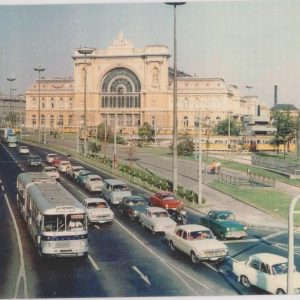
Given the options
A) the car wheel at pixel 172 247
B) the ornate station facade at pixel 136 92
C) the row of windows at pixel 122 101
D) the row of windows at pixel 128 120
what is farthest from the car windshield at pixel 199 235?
the row of windows at pixel 122 101

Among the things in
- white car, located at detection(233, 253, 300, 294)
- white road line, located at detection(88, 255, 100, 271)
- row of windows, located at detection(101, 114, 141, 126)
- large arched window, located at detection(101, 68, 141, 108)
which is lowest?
white road line, located at detection(88, 255, 100, 271)

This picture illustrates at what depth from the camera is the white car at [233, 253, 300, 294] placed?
1795 centimetres

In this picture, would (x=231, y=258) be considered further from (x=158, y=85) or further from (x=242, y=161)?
(x=158, y=85)

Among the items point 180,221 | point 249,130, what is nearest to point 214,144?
point 249,130

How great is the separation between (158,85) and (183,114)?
381 inches

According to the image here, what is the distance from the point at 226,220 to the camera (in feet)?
Answer: 91.6

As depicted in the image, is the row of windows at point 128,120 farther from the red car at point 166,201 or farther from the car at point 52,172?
the red car at point 166,201

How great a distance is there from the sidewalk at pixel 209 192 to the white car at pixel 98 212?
6963mm

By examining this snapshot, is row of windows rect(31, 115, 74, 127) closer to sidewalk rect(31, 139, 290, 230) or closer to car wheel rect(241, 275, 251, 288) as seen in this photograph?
sidewalk rect(31, 139, 290, 230)

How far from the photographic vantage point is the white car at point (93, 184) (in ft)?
136

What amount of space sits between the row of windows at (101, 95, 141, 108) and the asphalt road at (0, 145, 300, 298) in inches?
3984

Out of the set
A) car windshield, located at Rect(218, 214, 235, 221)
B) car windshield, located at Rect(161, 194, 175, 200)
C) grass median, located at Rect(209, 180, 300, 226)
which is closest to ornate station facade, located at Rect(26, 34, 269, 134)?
grass median, located at Rect(209, 180, 300, 226)

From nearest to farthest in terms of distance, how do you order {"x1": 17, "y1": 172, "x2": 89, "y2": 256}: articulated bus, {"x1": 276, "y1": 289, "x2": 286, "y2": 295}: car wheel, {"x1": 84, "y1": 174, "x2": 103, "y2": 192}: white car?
{"x1": 276, "y1": 289, "x2": 286, "y2": 295}: car wheel → {"x1": 17, "y1": 172, "x2": 89, "y2": 256}: articulated bus → {"x1": 84, "y1": 174, "x2": 103, "y2": 192}: white car

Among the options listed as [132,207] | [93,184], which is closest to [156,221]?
[132,207]
